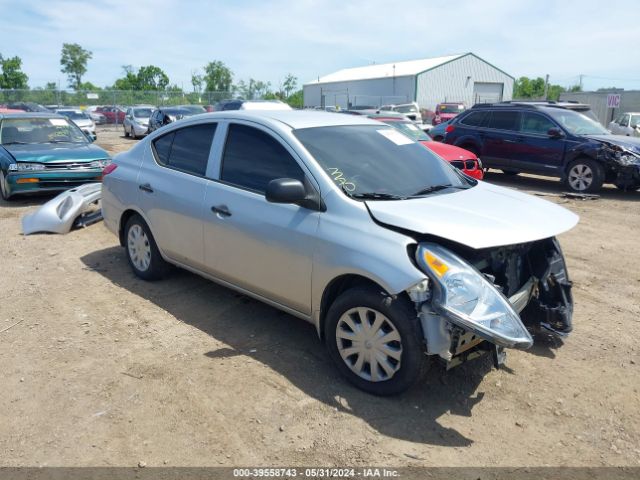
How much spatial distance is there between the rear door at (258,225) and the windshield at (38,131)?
716cm

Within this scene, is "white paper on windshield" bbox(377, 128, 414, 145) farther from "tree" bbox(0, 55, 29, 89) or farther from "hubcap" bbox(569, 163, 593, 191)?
"tree" bbox(0, 55, 29, 89)

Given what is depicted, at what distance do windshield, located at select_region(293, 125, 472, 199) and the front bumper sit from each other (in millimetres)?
6528

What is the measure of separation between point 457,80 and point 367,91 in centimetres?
889

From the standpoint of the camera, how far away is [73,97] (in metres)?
44.4

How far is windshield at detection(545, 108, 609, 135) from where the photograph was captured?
11547 mm

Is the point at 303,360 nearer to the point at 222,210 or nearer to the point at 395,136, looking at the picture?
the point at 222,210

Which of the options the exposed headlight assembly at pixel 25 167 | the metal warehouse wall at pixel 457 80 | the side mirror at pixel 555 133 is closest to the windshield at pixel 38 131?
the exposed headlight assembly at pixel 25 167

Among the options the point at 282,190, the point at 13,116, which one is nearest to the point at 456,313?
the point at 282,190

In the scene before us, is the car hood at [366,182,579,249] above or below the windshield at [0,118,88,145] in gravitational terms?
below

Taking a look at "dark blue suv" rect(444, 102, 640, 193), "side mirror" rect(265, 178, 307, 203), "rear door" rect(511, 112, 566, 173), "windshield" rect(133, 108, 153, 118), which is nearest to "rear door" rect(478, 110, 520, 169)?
"dark blue suv" rect(444, 102, 640, 193)

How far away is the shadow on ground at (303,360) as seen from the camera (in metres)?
3.27

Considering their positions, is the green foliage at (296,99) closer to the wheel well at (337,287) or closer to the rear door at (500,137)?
the rear door at (500,137)

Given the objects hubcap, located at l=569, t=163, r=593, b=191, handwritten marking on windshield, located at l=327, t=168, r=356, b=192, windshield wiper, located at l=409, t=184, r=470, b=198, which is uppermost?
handwritten marking on windshield, located at l=327, t=168, r=356, b=192

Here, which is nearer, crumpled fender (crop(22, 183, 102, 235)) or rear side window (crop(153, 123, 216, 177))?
rear side window (crop(153, 123, 216, 177))
